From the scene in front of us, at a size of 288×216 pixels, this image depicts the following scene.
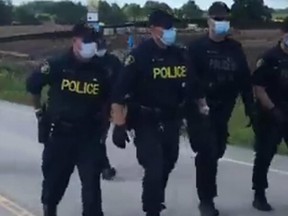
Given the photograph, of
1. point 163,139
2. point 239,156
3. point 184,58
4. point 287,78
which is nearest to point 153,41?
point 184,58

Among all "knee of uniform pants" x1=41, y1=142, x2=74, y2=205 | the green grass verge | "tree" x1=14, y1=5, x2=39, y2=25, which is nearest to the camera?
"knee of uniform pants" x1=41, y1=142, x2=74, y2=205

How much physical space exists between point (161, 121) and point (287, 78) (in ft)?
4.91

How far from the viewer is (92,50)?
25.3 feet

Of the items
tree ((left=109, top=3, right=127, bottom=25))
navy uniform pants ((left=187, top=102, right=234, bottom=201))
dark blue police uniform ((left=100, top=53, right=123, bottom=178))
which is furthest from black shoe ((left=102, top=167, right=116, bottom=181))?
tree ((left=109, top=3, right=127, bottom=25))

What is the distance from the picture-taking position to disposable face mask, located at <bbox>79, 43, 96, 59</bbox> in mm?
7668

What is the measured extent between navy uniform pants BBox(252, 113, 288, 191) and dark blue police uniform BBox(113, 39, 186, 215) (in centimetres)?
133

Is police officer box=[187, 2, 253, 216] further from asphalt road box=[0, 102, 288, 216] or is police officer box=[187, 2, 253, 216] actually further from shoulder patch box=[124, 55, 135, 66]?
shoulder patch box=[124, 55, 135, 66]

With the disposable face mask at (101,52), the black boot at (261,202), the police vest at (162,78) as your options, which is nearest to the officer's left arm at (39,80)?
the disposable face mask at (101,52)

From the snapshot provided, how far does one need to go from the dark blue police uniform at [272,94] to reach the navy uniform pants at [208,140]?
1.16ft

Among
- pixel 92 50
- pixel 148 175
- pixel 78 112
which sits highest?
pixel 92 50

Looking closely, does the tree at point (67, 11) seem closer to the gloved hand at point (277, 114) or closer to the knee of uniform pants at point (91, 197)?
the gloved hand at point (277, 114)

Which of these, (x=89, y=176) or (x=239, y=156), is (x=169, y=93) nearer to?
(x=89, y=176)

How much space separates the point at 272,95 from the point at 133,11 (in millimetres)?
24720

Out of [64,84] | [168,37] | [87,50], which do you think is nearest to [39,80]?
[64,84]
